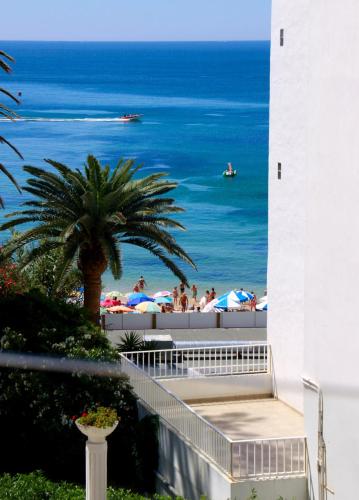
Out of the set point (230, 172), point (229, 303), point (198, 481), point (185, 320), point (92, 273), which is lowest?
point (198, 481)

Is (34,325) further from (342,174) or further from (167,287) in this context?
(167,287)

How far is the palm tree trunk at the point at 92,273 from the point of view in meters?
25.5

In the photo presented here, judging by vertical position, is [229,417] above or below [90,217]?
below

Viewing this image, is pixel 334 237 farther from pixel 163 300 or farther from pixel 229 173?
pixel 229 173

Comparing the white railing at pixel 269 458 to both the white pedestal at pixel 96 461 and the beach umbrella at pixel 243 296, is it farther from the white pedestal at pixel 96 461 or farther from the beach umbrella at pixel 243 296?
the beach umbrella at pixel 243 296

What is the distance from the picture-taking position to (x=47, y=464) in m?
18.2

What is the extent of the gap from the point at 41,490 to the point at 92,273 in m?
9.34

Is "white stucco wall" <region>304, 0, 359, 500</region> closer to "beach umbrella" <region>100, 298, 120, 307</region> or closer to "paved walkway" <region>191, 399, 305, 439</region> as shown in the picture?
"paved walkway" <region>191, 399, 305, 439</region>

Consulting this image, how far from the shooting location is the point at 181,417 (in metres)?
17.6

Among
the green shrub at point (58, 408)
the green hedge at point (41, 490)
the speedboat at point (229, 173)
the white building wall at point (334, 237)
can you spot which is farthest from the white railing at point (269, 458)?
the speedboat at point (229, 173)

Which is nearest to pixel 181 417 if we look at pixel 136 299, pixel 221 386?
pixel 221 386

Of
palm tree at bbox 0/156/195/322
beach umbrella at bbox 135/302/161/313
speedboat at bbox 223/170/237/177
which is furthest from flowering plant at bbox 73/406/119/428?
speedboat at bbox 223/170/237/177

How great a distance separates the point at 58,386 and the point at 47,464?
4.58 ft

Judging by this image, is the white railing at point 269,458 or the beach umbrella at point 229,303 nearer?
the white railing at point 269,458
